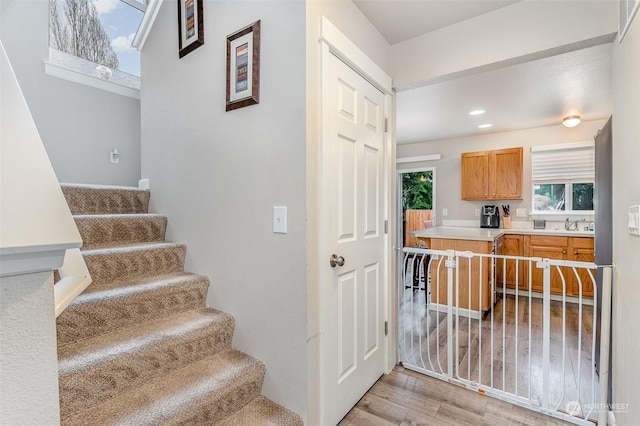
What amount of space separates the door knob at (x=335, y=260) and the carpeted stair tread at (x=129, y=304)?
2.70 ft

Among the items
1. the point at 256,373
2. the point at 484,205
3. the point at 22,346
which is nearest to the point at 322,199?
the point at 256,373

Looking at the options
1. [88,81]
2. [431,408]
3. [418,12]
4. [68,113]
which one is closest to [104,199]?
[68,113]

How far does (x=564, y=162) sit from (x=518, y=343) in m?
3.02

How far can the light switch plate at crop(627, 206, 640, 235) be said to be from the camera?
1.22 meters

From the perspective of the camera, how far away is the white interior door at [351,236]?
1650mm

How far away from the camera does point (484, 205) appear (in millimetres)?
5023

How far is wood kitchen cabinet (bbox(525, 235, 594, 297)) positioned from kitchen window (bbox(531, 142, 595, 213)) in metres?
0.70

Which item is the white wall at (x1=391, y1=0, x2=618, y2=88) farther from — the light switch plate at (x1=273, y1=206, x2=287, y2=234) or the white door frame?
the light switch plate at (x1=273, y1=206, x2=287, y2=234)

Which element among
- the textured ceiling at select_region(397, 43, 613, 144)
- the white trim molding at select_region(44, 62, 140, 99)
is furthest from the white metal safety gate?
the white trim molding at select_region(44, 62, 140, 99)

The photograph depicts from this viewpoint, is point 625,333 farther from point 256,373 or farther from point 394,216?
point 256,373

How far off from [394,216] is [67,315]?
2.03 meters

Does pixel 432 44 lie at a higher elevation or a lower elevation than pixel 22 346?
higher

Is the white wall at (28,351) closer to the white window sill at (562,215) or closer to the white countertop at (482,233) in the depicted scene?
the white countertop at (482,233)

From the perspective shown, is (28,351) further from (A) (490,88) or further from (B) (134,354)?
(A) (490,88)
